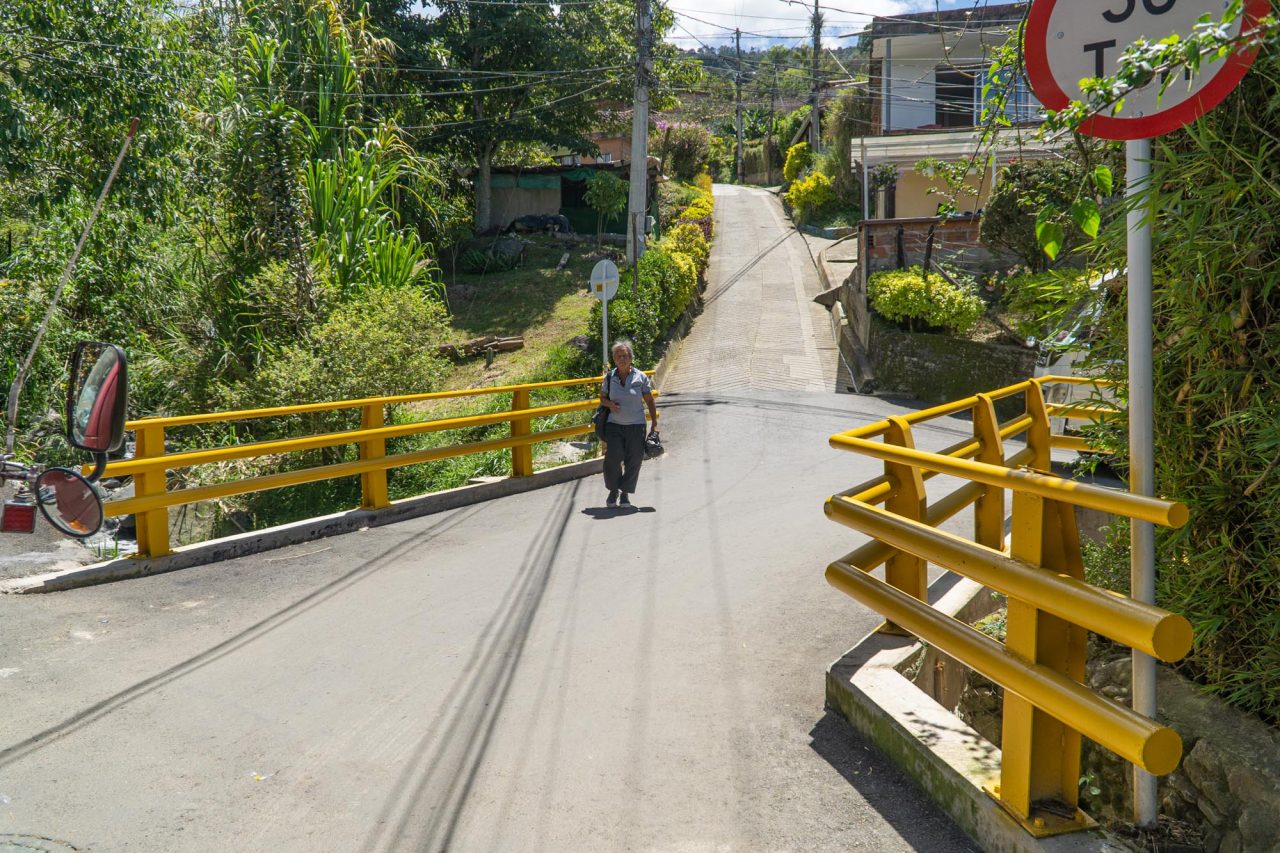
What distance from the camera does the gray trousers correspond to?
10.8 meters

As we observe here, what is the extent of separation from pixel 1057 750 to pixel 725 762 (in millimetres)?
1429

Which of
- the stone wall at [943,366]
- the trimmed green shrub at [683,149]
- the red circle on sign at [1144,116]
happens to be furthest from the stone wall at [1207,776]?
the trimmed green shrub at [683,149]

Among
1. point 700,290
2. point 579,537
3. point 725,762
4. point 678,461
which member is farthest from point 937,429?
point 700,290

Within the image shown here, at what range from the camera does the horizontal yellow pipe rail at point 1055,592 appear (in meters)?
2.67

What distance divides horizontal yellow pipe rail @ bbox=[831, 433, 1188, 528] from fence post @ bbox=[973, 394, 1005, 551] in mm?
1188

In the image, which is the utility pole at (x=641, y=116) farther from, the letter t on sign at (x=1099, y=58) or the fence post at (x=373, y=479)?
the letter t on sign at (x=1099, y=58)

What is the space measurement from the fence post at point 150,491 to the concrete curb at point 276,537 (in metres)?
0.12

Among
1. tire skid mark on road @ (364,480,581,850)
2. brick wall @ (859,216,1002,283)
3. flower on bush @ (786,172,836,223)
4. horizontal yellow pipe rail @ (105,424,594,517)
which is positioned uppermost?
flower on bush @ (786,172,836,223)

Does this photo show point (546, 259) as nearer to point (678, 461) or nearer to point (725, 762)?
point (678, 461)

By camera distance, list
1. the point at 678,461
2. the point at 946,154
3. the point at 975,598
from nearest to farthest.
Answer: the point at 975,598 < the point at 678,461 < the point at 946,154

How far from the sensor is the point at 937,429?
53.1 feet

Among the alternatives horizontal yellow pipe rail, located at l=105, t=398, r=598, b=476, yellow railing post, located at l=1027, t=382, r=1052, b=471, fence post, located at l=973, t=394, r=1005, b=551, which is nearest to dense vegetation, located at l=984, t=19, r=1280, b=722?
fence post, located at l=973, t=394, r=1005, b=551

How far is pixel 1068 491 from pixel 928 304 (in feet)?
57.0

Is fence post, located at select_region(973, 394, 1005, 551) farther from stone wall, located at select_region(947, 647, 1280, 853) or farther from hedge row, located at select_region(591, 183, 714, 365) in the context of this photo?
hedge row, located at select_region(591, 183, 714, 365)
